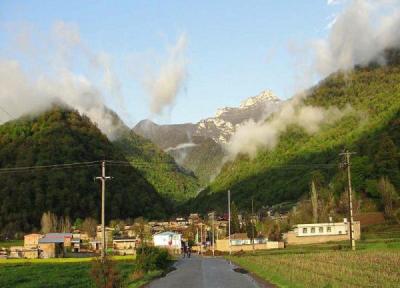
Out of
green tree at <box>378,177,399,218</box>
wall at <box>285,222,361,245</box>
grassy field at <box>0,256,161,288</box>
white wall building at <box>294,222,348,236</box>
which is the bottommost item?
grassy field at <box>0,256,161,288</box>

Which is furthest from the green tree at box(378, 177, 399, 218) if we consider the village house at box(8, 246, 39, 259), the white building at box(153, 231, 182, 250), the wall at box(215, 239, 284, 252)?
the village house at box(8, 246, 39, 259)

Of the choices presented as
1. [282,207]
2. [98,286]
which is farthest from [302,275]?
[282,207]

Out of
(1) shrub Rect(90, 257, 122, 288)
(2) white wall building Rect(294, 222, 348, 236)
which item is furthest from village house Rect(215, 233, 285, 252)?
(1) shrub Rect(90, 257, 122, 288)

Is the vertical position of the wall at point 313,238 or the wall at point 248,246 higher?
the wall at point 313,238

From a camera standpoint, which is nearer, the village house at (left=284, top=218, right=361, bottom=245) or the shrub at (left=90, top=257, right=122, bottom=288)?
the shrub at (left=90, top=257, right=122, bottom=288)

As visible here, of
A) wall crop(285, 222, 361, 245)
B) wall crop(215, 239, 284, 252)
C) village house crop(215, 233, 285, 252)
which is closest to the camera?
wall crop(285, 222, 361, 245)

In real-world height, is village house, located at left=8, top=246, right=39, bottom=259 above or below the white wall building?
below

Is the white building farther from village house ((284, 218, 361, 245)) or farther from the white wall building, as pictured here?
the white wall building

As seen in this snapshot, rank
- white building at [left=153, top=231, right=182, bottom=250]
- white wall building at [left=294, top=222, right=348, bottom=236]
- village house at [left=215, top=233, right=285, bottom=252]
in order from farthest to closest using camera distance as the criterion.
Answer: white building at [left=153, top=231, right=182, bottom=250] < village house at [left=215, top=233, right=285, bottom=252] < white wall building at [left=294, top=222, right=348, bottom=236]

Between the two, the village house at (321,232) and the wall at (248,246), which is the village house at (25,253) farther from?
the village house at (321,232)

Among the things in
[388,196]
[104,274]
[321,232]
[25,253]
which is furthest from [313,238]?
[104,274]

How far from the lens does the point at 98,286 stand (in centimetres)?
2717

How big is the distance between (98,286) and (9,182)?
7169 inches

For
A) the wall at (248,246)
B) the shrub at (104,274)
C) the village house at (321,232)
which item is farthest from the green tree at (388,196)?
the shrub at (104,274)
